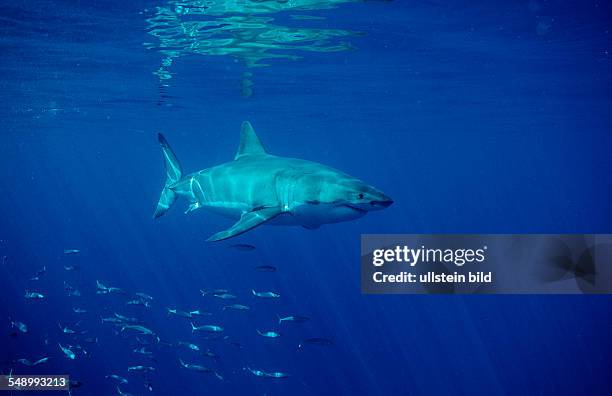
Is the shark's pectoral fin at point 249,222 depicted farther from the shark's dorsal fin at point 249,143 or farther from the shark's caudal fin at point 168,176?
the shark's caudal fin at point 168,176

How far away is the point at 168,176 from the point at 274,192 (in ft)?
18.8

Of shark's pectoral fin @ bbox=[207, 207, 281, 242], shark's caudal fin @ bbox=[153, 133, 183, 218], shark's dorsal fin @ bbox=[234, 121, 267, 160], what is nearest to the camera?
shark's pectoral fin @ bbox=[207, 207, 281, 242]

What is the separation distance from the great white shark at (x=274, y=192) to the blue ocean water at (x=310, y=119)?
496 cm

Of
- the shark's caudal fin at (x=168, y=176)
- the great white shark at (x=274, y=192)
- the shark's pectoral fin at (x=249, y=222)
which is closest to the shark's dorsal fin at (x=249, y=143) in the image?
the great white shark at (x=274, y=192)

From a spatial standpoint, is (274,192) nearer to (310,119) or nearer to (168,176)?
(168,176)

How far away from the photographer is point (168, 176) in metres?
12.8

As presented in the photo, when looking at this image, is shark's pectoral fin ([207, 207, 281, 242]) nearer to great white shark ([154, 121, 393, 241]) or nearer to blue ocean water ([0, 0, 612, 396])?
great white shark ([154, 121, 393, 241])

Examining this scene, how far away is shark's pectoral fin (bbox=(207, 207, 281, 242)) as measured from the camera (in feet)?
23.4

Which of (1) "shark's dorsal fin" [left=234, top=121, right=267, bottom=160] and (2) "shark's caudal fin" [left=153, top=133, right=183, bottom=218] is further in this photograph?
(2) "shark's caudal fin" [left=153, top=133, right=183, bottom=218]

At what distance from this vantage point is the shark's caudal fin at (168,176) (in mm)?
11997

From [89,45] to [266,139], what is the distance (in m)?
36.8

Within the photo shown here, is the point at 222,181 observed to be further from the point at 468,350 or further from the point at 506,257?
the point at 468,350

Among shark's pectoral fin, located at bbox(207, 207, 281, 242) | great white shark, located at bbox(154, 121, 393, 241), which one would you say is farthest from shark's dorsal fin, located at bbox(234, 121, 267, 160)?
shark's pectoral fin, located at bbox(207, 207, 281, 242)

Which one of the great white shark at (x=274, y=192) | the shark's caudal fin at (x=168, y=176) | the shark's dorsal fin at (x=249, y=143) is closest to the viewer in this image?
the great white shark at (x=274, y=192)
